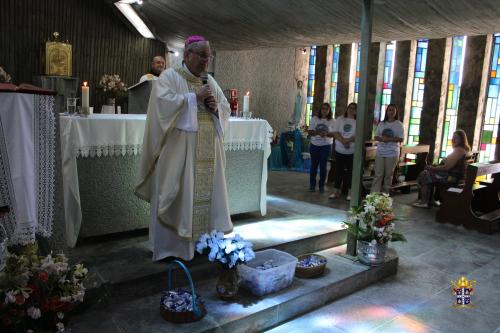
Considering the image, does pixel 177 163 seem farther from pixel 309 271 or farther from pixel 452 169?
pixel 452 169

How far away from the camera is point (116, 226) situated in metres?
3.87

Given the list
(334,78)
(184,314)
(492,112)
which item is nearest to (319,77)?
(334,78)

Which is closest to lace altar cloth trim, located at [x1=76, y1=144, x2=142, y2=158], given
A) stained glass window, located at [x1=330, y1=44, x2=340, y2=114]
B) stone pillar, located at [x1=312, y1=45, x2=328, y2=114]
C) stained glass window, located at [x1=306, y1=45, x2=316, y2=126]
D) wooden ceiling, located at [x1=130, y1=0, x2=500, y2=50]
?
wooden ceiling, located at [x1=130, y1=0, x2=500, y2=50]

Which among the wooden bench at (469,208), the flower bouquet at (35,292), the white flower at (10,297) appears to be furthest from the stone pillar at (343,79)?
the white flower at (10,297)

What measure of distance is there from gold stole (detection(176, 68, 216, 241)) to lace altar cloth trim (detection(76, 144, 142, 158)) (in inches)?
27.6

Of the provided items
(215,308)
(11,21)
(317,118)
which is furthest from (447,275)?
(11,21)

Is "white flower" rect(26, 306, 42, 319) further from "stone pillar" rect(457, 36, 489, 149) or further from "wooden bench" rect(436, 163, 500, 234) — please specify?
"stone pillar" rect(457, 36, 489, 149)

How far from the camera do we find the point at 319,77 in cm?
1187

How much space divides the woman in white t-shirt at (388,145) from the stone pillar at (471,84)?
10.7 feet

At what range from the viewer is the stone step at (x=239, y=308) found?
107 inches

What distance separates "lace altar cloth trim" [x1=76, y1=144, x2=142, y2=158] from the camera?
353 cm

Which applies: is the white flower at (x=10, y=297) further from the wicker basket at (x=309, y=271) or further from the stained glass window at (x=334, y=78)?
the stained glass window at (x=334, y=78)

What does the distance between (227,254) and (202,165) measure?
760 mm

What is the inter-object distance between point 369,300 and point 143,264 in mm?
1712
